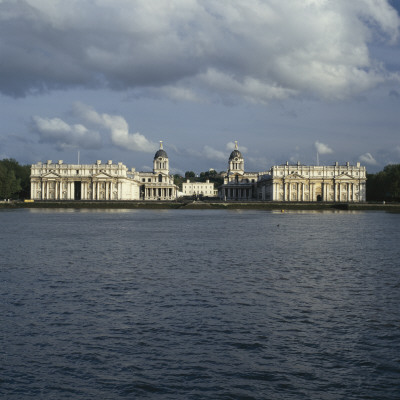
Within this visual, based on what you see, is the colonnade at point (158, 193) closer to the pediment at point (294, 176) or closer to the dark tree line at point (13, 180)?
the dark tree line at point (13, 180)

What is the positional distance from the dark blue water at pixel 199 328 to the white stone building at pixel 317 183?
140746mm

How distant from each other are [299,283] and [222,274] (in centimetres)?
411

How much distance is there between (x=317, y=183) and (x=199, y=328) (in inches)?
6302

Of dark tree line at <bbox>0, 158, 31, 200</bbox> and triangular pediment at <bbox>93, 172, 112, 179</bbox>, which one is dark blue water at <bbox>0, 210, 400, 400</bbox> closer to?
dark tree line at <bbox>0, 158, 31, 200</bbox>

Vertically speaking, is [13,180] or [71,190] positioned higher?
[13,180]

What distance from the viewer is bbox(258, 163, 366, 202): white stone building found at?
16788 centimetres

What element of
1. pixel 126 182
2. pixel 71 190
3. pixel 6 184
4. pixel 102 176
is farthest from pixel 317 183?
pixel 6 184

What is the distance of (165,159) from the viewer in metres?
199

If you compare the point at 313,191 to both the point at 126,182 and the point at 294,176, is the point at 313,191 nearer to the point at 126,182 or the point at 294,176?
the point at 294,176

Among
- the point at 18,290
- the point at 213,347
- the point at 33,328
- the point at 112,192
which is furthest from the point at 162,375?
the point at 112,192

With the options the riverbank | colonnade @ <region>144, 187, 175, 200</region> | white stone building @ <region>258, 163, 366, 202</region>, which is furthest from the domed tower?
the riverbank

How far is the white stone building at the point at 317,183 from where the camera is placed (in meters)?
168

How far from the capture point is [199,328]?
15805 mm

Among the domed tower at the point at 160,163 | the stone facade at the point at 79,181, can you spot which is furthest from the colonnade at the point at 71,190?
the domed tower at the point at 160,163
